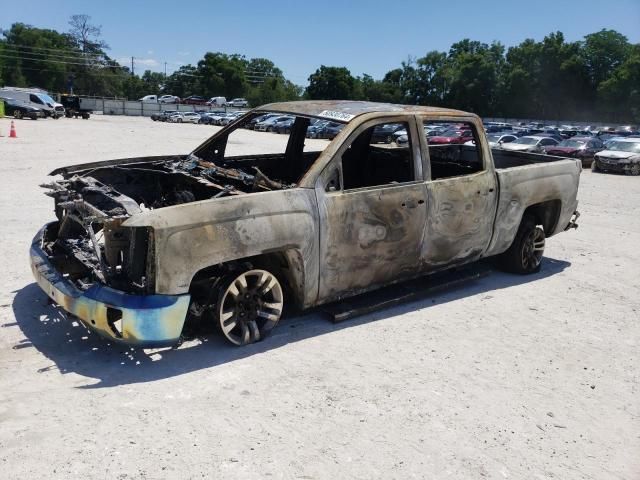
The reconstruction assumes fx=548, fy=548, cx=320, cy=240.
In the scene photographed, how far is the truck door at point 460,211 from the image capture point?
5.00 metres

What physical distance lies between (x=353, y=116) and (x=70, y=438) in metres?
3.19

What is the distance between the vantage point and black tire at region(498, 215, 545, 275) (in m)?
6.28

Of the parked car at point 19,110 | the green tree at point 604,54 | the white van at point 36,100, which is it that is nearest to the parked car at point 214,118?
the white van at point 36,100

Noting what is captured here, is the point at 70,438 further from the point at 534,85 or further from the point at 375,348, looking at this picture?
the point at 534,85

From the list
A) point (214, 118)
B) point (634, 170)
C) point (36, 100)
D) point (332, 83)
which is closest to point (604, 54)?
point (332, 83)

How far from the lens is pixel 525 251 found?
634cm

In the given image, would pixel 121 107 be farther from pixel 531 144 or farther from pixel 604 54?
pixel 604 54

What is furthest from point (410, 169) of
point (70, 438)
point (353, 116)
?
point (70, 438)

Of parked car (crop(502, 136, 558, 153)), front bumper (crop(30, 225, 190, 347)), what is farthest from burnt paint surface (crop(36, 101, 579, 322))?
parked car (crop(502, 136, 558, 153))

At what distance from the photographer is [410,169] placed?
16.2 feet

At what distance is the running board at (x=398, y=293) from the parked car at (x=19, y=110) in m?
40.4

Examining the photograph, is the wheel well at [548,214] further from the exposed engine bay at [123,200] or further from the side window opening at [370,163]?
the exposed engine bay at [123,200]

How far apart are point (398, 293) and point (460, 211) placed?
3.23ft

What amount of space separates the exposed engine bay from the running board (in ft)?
3.88
